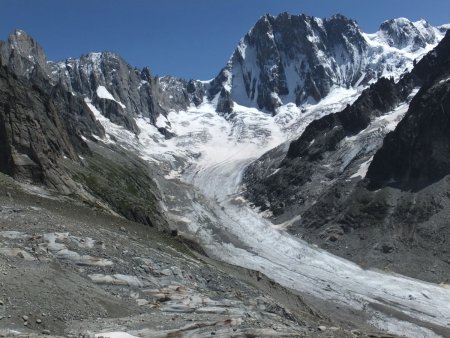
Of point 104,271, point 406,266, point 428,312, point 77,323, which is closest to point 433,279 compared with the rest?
point 406,266

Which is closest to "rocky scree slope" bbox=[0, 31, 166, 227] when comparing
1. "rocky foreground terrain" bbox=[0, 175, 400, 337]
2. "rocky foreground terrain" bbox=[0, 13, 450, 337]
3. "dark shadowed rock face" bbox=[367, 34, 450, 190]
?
"rocky foreground terrain" bbox=[0, 13, 450, 337]

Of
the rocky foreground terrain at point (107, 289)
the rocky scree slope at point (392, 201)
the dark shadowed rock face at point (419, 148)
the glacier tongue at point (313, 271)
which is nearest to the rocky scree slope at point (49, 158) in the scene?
the glacier tongue at point (313, 271)

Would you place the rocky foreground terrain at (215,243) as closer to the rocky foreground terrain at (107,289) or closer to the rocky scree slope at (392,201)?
the rocky foreground terrain at (107,289)

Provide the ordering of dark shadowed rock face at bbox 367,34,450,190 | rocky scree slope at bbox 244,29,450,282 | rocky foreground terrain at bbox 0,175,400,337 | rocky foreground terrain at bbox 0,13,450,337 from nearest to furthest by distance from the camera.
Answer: rocky foreground terrain at bbox 0,175,400,337 → rocky foreground terrain at bbox 0,13,450,337 → rocky scree slope at bbox 244,29,450,282 → dark shadowed rock face at bbox 367,34,450,190

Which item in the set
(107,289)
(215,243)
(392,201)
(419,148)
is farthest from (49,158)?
(419,148)

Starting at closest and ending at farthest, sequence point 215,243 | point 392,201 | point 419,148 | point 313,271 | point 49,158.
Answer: point 49,158 < point 313,271 < point 215,243 < point 392,201 < point 419,148

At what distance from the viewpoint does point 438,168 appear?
145m

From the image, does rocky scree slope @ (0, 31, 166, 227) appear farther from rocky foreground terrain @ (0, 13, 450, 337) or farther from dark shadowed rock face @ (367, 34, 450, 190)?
dark shadowed rock face @ (367, 34, 450, 190)

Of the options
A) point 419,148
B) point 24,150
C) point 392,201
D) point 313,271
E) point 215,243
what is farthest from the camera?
point 419,148

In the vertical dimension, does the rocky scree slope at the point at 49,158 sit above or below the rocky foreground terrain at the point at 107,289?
above

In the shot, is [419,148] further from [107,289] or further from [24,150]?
[107,289]

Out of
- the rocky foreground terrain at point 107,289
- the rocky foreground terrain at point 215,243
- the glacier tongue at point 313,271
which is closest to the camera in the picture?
the rocky foreground terrain at point 107,289

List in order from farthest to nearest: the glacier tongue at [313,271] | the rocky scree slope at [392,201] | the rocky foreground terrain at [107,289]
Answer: the rocky scree slope at [392,201] → the glacier tongue at [313,271] → the rocky foreground terrain at [107,289]

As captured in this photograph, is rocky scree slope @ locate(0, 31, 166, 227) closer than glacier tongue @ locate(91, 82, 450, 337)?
Yes
